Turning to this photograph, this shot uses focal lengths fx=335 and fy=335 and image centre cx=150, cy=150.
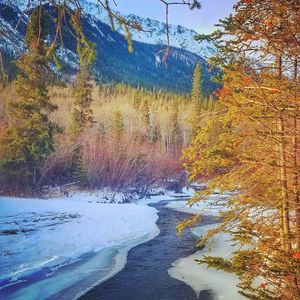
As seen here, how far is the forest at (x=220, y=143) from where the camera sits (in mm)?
4105

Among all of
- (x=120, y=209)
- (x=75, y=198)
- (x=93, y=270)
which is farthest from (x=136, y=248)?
(x=75, y=198)

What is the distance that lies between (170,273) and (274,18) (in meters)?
7.37

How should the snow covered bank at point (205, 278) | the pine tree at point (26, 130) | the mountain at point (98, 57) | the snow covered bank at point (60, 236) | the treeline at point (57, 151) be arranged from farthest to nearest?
the treeline at point (57, 151), the pine tree at point (26, 130), the snow covered bank at point (60, 236), the snow covered bank at point (205, 278), the mountain at point (98, 57)

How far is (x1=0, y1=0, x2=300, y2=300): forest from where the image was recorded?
4105mm

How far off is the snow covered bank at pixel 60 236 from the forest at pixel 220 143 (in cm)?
294

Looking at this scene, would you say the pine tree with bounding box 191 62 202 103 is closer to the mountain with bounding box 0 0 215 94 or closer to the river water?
the mountain with bounding box 0 0 215 94

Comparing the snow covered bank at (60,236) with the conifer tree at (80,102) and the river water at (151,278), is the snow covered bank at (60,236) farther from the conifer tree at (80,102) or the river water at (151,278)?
the conifer tree at (80,102)

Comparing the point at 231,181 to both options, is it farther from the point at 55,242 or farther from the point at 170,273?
the point at 55,242

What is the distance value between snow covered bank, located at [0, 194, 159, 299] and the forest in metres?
2.94

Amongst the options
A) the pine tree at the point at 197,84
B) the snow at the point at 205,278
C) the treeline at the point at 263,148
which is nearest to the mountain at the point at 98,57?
the treeline at the point at 263,148

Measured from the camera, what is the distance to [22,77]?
21.1 meters

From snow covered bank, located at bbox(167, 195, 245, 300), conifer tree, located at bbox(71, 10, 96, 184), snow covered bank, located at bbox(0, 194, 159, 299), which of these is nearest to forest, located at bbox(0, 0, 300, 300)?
conifer tree, located at bbox(71, 10, 96, 184)

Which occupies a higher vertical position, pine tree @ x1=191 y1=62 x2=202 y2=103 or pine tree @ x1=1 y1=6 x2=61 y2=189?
pine tree @ x1=191 y1=62 x2=202 y2=103

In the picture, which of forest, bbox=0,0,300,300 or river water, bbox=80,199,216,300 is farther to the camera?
river water, bbox=80,199,216,300
